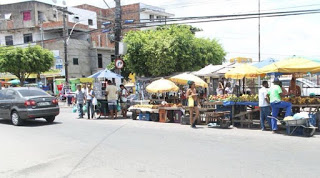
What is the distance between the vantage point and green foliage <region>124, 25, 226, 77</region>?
27.5 metres

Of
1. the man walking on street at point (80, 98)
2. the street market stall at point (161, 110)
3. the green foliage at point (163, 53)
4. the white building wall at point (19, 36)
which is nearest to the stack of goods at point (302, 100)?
the street market stall at point (161, 110)

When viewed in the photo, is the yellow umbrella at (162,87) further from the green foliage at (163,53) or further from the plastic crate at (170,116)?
the green foliage at (163,53)

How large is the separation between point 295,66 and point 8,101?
38.1 feet

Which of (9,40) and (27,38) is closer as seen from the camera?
(27,38)

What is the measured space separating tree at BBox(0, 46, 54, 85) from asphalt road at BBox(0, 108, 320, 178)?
23.6 meters

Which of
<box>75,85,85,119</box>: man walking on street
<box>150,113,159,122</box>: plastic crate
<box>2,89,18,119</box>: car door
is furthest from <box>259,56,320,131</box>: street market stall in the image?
<box>2,89,18,119</box>: car door

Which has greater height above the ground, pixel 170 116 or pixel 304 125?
pixel 304 125

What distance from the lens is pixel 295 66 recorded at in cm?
1102

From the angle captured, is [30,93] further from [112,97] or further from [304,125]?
[304,125]

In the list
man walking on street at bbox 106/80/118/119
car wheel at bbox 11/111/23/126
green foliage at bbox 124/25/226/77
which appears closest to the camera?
car wheel at bbox 11/111/23/126

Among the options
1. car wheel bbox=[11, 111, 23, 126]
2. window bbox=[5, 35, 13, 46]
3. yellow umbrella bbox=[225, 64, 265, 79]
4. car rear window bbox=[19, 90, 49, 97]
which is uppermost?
window bbox=[5, 35, 13, 46]

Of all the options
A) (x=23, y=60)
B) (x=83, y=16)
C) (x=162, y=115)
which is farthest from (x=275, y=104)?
(x=83, y=16)

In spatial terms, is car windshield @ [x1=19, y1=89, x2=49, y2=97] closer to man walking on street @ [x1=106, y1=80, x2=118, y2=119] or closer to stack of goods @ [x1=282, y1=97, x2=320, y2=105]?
man walking on street @ [x1=106, y1=80, x2=118, y2=119]

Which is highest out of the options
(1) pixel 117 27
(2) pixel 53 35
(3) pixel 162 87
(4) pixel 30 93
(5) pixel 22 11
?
(5) pixel 22 11
